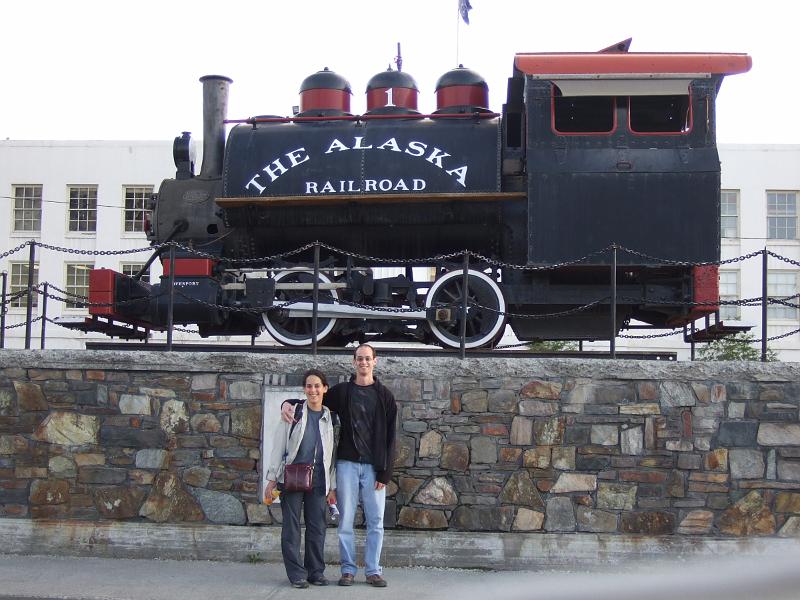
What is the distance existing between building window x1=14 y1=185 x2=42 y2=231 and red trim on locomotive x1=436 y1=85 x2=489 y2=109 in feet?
77.3

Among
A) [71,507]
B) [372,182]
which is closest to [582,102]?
[372,182]

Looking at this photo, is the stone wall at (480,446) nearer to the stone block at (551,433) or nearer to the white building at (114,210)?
the stone block at (551,433)

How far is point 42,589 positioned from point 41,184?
1042 inches

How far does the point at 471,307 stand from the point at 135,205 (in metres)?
22.6

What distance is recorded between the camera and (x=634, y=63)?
9445 mm

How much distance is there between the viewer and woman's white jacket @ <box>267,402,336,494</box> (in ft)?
23.1

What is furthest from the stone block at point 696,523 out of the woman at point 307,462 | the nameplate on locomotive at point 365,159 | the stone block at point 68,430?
the stone block at point 68,430

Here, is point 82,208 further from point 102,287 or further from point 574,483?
point 574,483

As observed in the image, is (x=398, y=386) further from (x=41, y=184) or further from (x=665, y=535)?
(x=41, y=184)

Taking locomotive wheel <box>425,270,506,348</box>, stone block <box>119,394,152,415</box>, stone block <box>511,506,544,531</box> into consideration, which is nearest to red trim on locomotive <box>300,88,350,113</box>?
locomotive wheel <box>425,270,506,348</box>

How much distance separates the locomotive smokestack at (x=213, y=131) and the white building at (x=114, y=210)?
63.7 ft

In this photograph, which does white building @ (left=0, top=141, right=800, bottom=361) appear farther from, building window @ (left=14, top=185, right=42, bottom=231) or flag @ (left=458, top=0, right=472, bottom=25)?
flag @ (left=458, top=0, right=472, bottom=25)

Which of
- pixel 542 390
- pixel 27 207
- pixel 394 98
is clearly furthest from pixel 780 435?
pixel 27 207

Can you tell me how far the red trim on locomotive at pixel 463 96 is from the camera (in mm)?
10766
